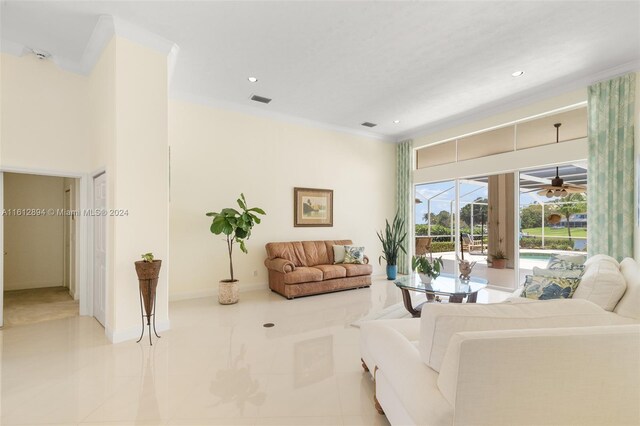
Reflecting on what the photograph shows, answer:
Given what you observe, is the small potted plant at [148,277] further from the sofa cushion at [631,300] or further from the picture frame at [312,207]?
the sofa cushion at [631,300]

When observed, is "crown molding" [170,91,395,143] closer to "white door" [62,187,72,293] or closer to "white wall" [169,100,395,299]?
"white wall" [169,100,395,299]

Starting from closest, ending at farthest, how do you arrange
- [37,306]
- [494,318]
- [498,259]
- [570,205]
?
[494,318] < [37,306] < [570,205] < [498,259]

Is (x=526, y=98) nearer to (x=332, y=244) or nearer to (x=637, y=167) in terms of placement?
(x=637, y=167)

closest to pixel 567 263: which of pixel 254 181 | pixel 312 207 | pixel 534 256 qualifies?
pixel 534 256

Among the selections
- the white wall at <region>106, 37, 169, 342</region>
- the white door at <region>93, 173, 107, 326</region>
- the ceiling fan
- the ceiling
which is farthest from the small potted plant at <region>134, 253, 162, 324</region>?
the ceiling fan

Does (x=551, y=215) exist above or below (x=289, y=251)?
above

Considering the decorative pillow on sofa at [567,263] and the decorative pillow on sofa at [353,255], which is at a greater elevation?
Result: the decorative pillow on sofa at [567,263]

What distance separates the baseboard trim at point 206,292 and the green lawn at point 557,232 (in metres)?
4.96

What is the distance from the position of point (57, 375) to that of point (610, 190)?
6.75 m

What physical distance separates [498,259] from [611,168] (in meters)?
2.46

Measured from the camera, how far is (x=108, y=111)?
3432 mm

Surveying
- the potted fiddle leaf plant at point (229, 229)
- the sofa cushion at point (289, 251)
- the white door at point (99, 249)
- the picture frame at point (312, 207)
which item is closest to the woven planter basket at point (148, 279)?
the white door at point (99, 249)

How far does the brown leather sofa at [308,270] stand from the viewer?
5.00 meters

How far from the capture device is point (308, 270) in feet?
17.0
